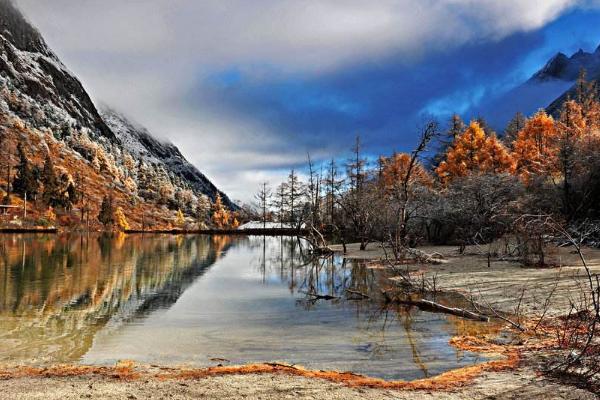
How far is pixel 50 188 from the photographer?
104m

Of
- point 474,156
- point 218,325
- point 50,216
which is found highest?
point 474,156

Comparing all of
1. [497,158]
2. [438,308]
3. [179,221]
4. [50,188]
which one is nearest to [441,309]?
[438,308]

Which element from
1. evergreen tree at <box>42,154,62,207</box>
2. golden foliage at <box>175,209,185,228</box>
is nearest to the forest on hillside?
evergreen tree at <box>42,154,62,207</box>

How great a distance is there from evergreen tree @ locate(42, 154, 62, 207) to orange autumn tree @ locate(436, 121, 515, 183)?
86.8 metres

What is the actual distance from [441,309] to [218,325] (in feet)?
21.1

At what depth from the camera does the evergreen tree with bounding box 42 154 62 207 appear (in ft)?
341

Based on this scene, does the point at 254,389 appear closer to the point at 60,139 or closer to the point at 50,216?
the point at 50,216

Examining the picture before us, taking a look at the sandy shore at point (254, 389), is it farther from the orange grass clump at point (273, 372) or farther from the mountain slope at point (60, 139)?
the mountain slope at point (60, 139)

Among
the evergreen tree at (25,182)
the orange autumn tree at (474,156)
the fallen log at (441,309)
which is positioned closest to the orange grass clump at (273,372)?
the fallen log at (441,309)

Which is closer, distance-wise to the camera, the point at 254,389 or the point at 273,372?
the point at 254,389

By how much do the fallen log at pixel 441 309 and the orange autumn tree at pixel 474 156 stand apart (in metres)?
36.6

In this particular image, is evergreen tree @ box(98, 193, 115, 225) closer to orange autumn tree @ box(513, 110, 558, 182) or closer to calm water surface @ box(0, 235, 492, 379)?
orange autumn tree @ box(513, 110, 558, 182)

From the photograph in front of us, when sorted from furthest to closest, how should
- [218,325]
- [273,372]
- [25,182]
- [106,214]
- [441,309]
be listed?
1. [106,214]
2. [25,182]
3. [441,309]
4. [218,325]
5. [273,372]

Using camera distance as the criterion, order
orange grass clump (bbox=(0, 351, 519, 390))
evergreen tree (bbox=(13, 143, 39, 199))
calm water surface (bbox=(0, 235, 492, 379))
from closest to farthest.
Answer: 1. orange grass clump (bbox=(0, 351, 519, 390))
2. calm water surface (bbox=(0, 235, 492, 379))
3. evergreen tree (bbox=(13, 143, 39, 199))
